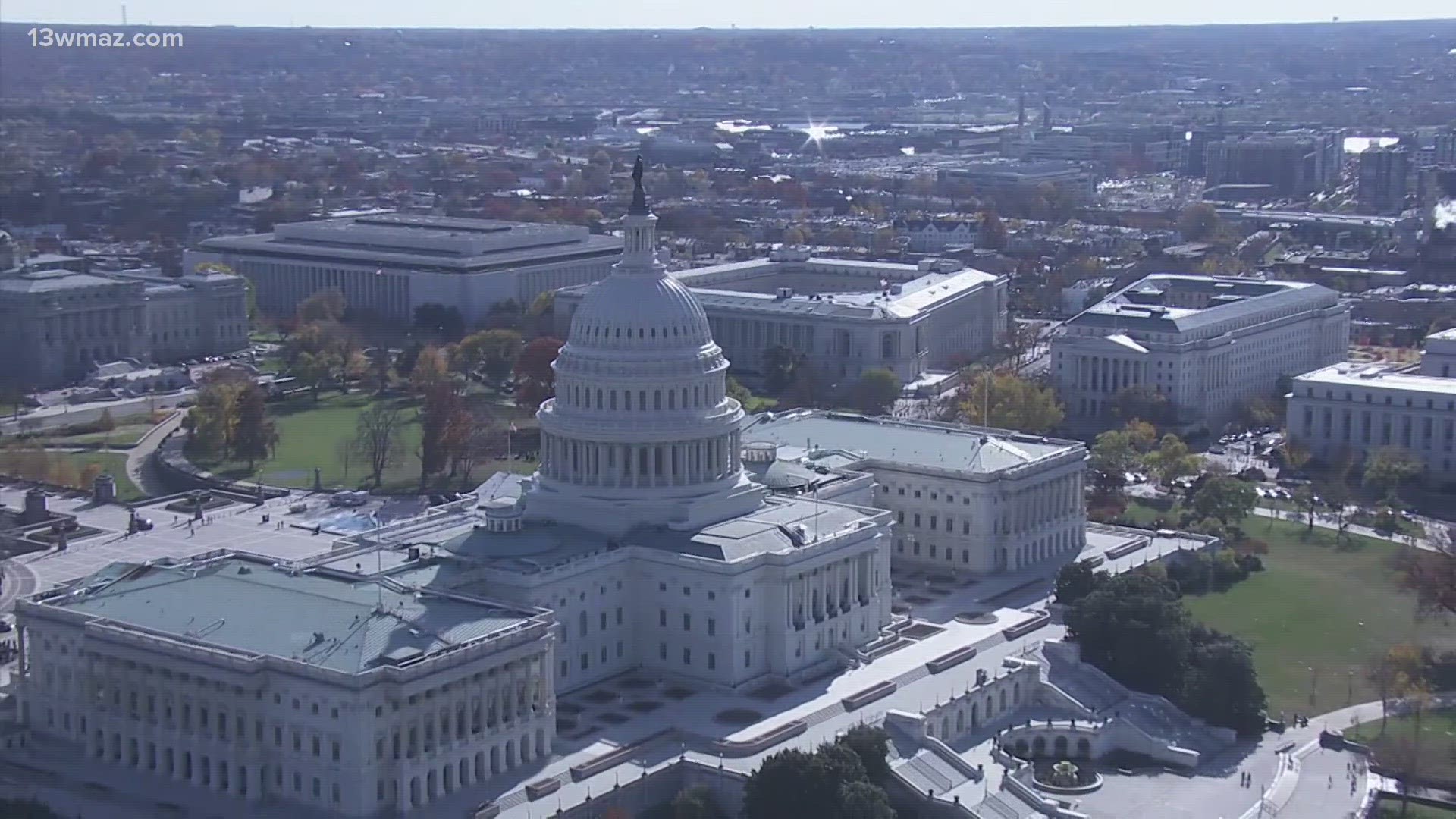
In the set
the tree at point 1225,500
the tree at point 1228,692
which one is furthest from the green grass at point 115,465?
the tree at point 1228,692

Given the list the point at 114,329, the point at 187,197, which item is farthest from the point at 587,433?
the point at 187,197

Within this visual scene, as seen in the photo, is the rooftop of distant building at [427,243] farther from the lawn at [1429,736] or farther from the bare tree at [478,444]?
the lawn at [1429,736]

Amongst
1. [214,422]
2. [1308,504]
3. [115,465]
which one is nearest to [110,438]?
[115,465]

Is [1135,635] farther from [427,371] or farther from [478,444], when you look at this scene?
[427,371]

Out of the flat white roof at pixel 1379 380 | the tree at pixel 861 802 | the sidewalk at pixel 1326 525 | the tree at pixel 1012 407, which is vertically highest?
the flat white roof at pixel 1379 380

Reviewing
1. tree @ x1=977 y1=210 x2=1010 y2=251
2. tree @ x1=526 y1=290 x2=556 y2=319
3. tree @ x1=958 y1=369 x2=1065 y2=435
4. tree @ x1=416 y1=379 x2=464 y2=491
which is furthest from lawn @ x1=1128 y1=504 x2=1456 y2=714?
tree @ x1=977 y1=210 x2=1010 y2=251
